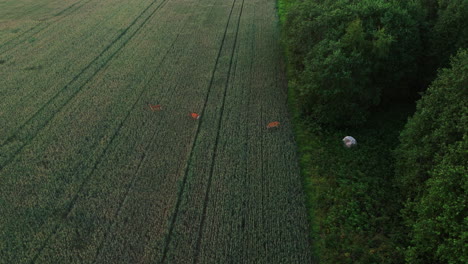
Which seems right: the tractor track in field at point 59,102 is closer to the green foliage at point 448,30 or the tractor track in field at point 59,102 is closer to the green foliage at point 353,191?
the green foliage at point 353,191

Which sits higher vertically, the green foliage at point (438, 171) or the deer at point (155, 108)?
the green foliage at point (438, 171)

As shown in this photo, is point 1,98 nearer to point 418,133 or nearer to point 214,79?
point 214,79

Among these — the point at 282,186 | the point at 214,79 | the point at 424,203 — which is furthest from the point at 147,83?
the point at 424,203

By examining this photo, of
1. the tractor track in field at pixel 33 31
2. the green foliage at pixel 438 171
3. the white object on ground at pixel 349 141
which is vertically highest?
the green foliage at pixel 438 171

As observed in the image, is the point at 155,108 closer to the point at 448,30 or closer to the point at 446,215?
the point at 446,215

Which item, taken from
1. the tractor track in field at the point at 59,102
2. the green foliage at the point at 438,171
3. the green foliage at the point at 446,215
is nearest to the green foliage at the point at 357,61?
the green foliage at the point at 438,171

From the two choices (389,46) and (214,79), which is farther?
(214,79)

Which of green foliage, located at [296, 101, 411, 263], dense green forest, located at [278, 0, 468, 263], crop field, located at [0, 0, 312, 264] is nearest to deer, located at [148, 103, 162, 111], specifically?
crop field, located at [0, 0, 312, 264]

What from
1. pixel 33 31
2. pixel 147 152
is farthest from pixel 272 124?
pixel 33 31
